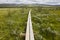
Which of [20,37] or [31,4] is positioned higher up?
[31,4]

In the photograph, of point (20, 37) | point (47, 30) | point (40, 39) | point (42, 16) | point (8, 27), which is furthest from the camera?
point (42, 16)

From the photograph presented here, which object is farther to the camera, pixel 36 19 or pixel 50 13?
pixel 50 13

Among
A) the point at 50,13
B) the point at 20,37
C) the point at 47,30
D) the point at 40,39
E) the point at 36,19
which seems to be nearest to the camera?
the point at 40,39

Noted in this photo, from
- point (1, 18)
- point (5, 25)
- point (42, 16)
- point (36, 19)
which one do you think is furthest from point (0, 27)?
point (42, 16)

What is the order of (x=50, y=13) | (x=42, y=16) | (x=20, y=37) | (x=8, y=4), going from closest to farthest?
(x=20, y=37), (x=42, y=16), (x=50, y=13), (x=8, y=4)

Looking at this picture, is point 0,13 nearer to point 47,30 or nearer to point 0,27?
point 0,27

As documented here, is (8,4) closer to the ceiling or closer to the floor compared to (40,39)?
closer to the ceiling

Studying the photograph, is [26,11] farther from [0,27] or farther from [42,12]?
[0,27]

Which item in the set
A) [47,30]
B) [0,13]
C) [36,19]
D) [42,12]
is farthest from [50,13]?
[0,13]

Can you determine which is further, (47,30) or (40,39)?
(47,30)
